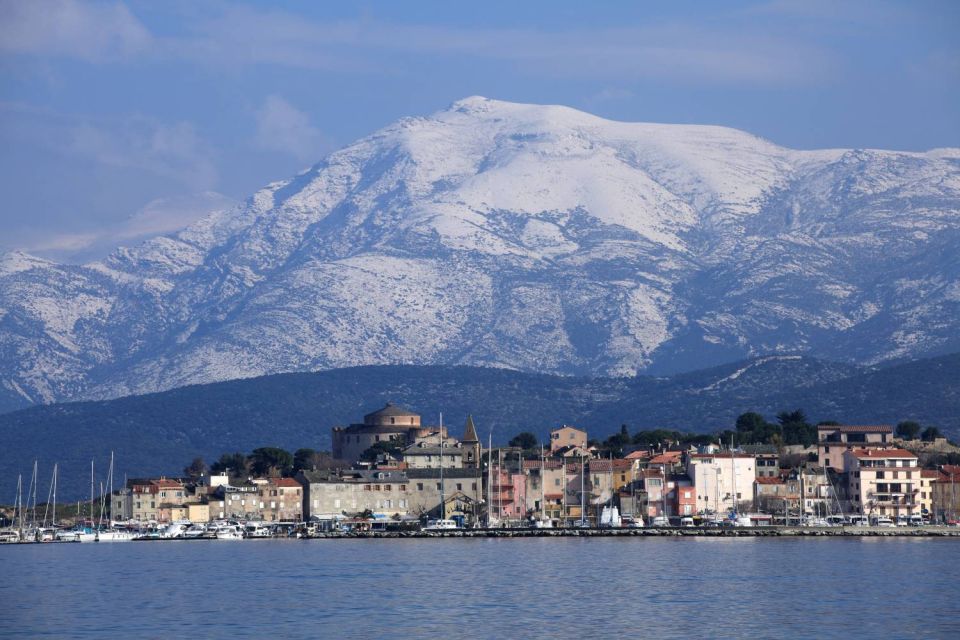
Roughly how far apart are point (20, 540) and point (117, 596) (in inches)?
2866

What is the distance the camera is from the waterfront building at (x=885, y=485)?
6289 inches

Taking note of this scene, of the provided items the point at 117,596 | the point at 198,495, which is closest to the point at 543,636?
the point at 117,596

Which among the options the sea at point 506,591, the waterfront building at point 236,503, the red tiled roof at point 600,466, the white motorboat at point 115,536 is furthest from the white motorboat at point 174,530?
the red tiled roof at point 600,466

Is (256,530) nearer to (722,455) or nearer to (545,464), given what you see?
(545,464)

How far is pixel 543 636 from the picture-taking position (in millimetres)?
78438

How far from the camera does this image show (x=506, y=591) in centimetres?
9688

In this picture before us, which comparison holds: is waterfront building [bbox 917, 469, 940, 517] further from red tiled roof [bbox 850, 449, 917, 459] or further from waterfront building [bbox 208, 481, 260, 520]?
waterfront building [bbox 208, 481, 260, 520]

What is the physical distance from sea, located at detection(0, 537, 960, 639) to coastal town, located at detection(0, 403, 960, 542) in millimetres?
20055

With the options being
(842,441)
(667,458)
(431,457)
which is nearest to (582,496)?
(667,458)

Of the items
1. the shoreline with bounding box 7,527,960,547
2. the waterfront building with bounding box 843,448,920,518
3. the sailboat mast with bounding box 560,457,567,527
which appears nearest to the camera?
the shoreline with bounding box 7,527,960,547

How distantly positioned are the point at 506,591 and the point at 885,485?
2778 inches

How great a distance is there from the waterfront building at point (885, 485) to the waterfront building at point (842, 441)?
12.7 ft

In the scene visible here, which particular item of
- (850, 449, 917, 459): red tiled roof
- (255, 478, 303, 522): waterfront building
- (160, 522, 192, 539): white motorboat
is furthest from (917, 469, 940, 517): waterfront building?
(160, 522, 192, 539): white motorboat

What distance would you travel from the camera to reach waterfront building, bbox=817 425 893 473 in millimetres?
168500
